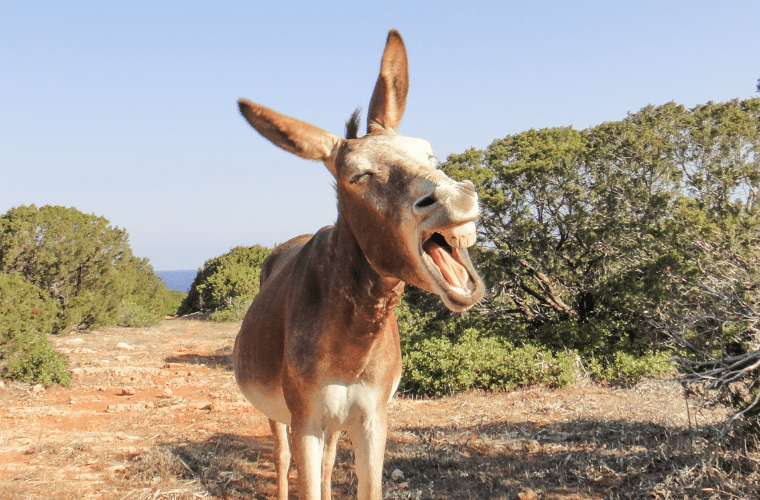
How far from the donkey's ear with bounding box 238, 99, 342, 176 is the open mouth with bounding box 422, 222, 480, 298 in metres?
0.83

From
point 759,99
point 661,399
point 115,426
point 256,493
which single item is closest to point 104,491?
point 256,493

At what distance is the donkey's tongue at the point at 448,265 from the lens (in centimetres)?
Answer: 193

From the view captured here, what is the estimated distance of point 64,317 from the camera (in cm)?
1556

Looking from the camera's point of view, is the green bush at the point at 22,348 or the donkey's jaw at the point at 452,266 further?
the green bush at the point at 22,348

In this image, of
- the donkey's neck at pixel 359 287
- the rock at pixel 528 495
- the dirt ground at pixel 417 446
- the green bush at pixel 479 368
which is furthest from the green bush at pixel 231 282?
the donkey's neck at pixel 359 287

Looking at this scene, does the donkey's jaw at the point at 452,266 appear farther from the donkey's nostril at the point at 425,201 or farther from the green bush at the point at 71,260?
the green bush at the point at 71,260

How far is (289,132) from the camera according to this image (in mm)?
2441

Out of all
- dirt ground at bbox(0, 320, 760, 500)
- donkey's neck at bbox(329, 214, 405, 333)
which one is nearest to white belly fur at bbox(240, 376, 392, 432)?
donkey's neck at bbox(329, 214, 405, 333)

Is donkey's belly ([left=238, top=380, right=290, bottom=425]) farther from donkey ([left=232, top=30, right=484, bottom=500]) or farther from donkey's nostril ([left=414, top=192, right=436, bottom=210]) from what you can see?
donkey's nostril ([left=414, top=192, right=436, bottom=210])

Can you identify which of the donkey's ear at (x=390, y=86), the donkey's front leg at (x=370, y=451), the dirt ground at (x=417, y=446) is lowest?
the dirt ground at (x=417, y=446)

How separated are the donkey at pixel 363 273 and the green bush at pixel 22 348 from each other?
8024 mm

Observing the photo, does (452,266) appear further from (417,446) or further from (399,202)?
(417,446)

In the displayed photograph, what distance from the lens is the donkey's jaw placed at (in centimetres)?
183

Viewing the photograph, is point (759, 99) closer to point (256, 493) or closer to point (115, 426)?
point (256, 493)
